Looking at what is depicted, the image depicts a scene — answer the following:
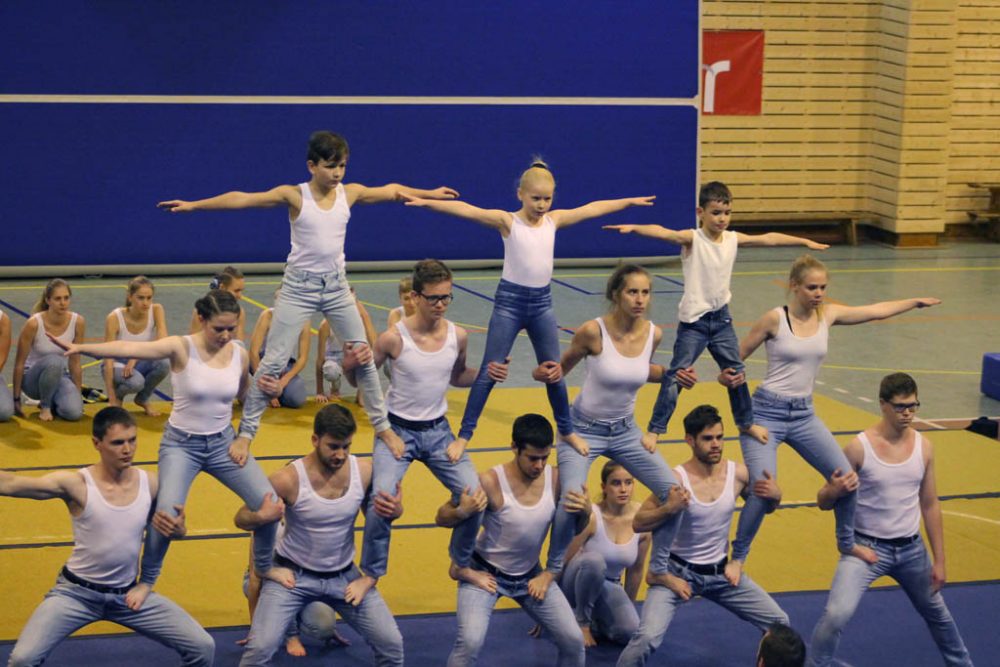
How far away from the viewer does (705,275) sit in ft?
27.3

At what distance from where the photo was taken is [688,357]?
27.5 ft

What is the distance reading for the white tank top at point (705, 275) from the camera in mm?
8344

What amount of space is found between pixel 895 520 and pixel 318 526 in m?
3.00

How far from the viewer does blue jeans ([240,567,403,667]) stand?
22.3 ft

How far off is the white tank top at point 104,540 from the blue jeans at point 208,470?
0.21 meters

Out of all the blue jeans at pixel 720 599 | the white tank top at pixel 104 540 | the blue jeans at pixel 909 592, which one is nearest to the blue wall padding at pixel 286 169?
the white tank top at pixel 104 540

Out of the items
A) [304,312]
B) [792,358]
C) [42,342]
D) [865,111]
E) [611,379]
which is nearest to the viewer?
[611,379]

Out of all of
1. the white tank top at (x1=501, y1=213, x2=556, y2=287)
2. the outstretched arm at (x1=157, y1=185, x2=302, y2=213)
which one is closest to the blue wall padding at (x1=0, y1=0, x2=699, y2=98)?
the outstretched arm at (x1=157, y1=185, x2=302, y2=213)

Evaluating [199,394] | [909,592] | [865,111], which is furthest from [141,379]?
[865,111]

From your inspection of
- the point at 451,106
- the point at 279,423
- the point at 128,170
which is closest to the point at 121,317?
the point at 279,423

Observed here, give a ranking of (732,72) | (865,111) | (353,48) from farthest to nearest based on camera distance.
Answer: (865,111), (732,72), (353,48)

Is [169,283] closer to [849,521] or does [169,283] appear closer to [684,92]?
[684,92]

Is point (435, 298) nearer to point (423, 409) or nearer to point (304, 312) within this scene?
point (423, 409)

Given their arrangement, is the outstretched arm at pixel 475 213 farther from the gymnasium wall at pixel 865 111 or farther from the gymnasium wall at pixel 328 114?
the gymnasium wall at pixel 865 111
